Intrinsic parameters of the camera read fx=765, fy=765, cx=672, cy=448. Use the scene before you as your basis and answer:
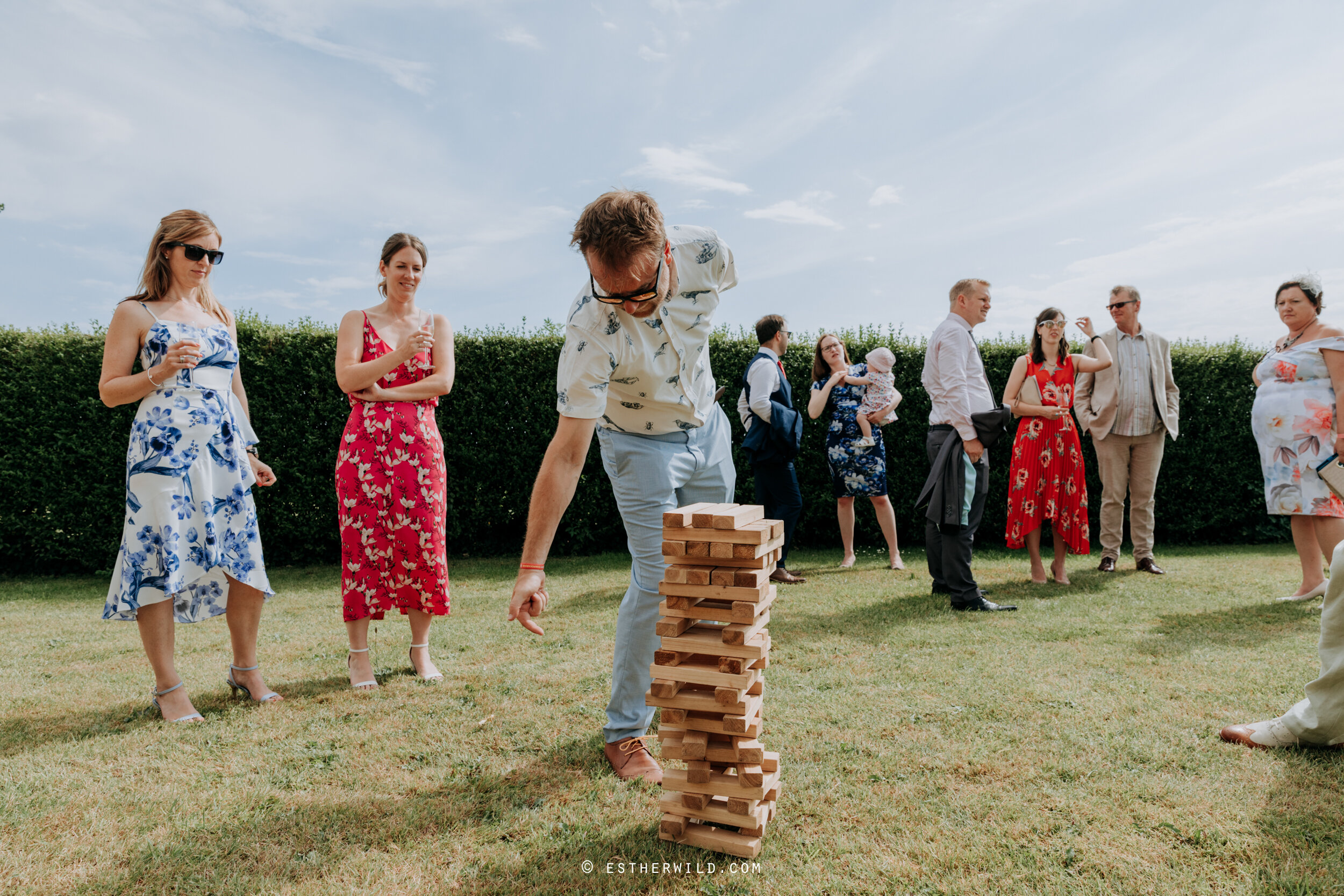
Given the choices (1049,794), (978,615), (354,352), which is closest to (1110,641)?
(978,615)

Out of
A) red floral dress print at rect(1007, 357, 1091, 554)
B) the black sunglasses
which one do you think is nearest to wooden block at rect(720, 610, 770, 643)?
the black sunglasses

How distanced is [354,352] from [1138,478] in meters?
6.90

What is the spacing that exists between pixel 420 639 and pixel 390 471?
93 cm

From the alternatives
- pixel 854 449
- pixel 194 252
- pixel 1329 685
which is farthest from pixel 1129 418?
pixel 194 252

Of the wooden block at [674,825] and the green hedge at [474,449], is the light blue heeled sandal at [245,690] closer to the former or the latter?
the wooden block at [674,825]

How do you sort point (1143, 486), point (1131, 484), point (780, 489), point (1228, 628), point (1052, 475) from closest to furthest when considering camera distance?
point (1228, 628)
point (1052, 475)
point (780, 489)
point (1143, 486)
point (1131, 484)

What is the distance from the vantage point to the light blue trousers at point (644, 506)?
2719 millimetres

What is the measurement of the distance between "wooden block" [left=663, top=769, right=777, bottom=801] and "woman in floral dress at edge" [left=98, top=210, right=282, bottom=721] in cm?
240

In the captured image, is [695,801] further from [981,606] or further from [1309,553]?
[1309,553]

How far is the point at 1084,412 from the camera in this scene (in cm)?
725

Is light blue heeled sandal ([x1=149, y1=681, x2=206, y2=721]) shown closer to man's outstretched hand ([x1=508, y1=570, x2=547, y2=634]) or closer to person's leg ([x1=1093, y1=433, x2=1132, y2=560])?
man's outstretched hand ([x1=508, y1=570, x2=547, y2=634])

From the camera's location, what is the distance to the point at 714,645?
90.2 inches

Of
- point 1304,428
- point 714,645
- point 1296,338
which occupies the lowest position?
point 714,645

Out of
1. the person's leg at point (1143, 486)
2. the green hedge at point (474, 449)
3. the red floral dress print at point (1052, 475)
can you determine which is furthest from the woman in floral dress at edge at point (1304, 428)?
the green hedge at point (474, 449)
